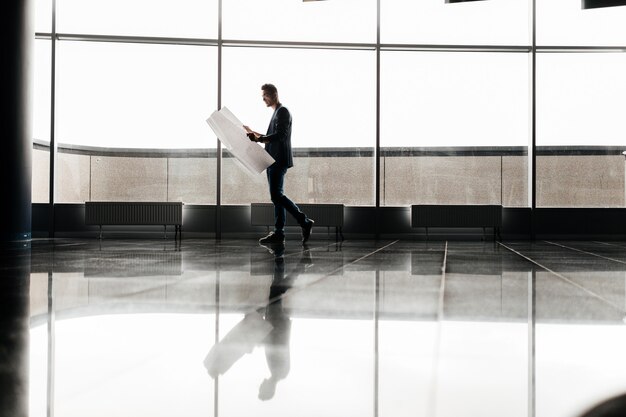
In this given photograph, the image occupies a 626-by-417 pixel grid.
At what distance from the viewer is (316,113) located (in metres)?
9.40

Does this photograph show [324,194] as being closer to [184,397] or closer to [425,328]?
[425,328]

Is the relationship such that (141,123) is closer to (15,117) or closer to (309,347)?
(15,117)

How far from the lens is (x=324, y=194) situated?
30.6 ft

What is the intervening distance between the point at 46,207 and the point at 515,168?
6.95 meters

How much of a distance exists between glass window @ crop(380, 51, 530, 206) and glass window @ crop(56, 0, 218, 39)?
2738 mm

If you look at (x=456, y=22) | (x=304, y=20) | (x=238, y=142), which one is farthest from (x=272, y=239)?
(x=456, y=22)

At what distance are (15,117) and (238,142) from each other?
7.54 ft

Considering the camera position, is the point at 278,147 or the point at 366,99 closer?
the point at 278,147

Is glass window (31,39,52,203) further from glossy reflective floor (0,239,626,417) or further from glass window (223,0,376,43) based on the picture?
glossy reflective floor (0,239,626,417)

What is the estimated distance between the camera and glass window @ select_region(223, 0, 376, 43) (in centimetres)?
920

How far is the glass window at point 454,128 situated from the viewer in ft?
30.4

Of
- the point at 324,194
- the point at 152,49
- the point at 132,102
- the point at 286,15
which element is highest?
the point at 286,15

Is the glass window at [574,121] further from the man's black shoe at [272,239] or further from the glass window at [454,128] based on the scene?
the man's black shoe at [272,239]

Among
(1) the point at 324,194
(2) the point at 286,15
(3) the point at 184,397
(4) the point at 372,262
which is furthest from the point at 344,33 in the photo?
(3) the point at 184,397
